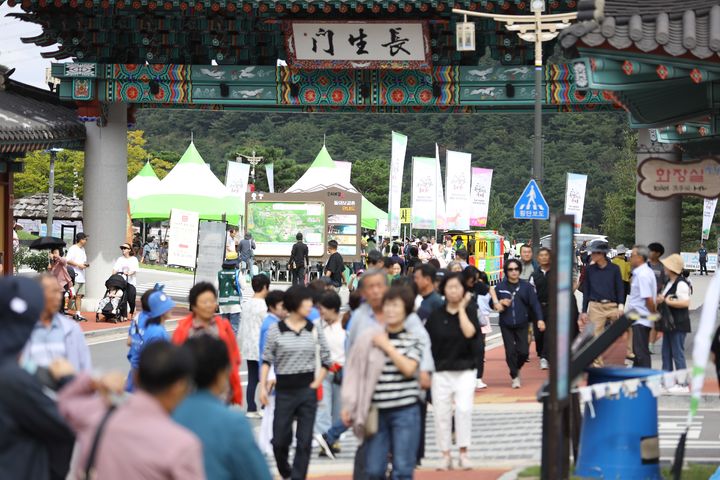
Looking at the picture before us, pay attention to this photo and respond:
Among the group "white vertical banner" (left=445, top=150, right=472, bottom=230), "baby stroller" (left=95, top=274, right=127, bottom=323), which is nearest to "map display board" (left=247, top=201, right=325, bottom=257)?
"white vertical banner" (left=445, top=150, right=472, bottom=230)

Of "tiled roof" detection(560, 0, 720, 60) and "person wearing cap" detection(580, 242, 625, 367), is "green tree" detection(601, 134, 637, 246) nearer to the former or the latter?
"person wearing cap" detection(580, 242, 625, 367)

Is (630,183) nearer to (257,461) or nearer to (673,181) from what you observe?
(673,181)

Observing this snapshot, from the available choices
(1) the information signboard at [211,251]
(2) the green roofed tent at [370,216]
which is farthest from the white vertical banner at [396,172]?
(1) the information signboard at [211,251]

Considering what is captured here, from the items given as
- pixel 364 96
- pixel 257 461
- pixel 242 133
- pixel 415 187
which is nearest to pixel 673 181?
pixel 257 461

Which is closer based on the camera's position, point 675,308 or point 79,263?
point 675,308

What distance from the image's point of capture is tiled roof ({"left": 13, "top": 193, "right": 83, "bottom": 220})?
166 feet

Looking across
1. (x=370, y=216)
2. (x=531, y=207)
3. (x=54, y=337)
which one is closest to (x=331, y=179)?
(x=370, y=216)

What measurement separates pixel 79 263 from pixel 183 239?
9.76 feet

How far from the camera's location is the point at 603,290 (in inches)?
699

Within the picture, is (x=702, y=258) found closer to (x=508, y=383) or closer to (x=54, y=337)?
(x=508, y=383)

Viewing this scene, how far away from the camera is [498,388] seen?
57.9 feet

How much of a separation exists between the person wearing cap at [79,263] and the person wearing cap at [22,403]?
2046 cm

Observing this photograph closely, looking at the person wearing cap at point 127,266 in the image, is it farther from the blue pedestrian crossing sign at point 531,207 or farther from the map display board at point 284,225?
the map display board at point 284,225

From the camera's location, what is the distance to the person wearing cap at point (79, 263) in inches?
1067
